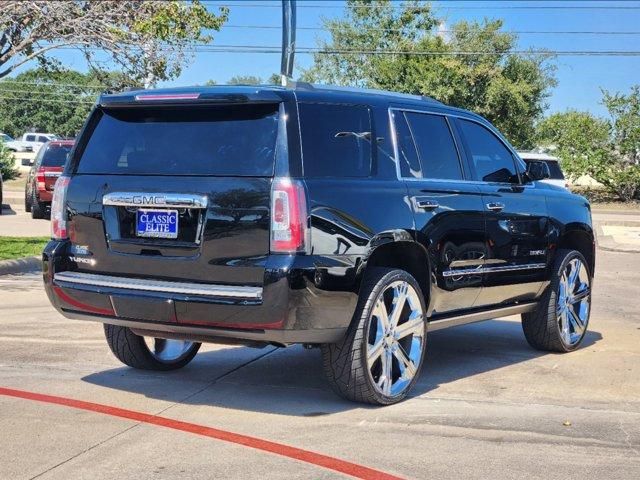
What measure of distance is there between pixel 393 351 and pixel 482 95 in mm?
41945

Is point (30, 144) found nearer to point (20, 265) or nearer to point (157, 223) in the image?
point (20, 265)

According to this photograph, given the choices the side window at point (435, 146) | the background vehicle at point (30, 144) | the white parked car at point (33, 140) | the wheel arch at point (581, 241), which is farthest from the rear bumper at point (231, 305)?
the white parked car at point (33, 140)

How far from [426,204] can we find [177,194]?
167cm

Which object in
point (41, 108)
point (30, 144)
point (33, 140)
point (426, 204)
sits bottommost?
point (426, 204)

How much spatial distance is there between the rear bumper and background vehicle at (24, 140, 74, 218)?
15.6 metres

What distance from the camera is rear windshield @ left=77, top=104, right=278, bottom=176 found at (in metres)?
5.67

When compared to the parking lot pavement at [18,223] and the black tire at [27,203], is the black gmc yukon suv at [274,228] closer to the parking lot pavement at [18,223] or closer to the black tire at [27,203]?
the parking lot pavement at [18,223]

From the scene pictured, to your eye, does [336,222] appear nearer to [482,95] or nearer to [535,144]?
[482,95]

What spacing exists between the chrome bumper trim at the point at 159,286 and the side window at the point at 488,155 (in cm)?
255

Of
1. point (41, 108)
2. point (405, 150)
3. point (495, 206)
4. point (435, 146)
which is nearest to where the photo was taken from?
point (405, 150)

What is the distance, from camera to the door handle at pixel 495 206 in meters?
7.10

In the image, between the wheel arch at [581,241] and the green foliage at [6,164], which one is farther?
the green foliage at [6,164]

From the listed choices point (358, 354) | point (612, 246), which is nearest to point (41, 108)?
point (612, 246)

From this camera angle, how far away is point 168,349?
7.22m
